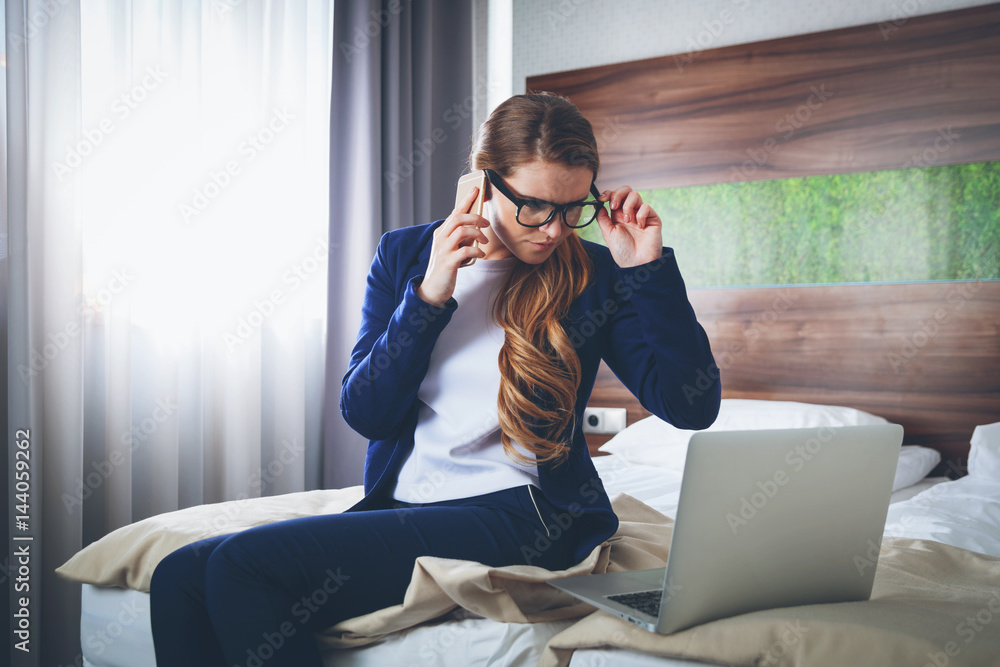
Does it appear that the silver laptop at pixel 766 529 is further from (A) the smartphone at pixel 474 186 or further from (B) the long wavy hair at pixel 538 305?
(A) the smartphone at pixel 474 186

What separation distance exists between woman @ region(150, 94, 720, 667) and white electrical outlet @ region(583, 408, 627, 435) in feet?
6.26

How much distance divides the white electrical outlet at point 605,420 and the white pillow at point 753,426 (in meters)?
0.33

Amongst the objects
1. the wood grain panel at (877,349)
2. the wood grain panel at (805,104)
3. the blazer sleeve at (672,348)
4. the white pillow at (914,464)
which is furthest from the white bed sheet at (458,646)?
the wood grain panel at (805,104)

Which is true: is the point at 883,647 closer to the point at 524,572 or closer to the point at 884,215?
the point at 524,572

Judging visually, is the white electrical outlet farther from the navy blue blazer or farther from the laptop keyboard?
the laptop keyboard

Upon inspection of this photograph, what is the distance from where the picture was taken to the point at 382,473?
3.97 ft

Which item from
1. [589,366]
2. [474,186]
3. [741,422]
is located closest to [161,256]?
[474,186]

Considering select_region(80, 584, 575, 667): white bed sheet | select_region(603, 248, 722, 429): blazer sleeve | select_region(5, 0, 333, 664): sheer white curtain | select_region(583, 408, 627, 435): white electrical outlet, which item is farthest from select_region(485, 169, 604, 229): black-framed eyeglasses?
select_region(583, 408, 627, 435): white electrical outlet

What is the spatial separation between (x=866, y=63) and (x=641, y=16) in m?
0.96

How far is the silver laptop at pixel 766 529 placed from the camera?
81 centimetres

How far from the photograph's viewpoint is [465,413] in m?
1.18

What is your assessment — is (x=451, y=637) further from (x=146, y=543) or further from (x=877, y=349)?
(x=877, y=349)

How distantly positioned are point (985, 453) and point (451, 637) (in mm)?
2027

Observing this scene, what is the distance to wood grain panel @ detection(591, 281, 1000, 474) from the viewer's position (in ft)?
8.50
